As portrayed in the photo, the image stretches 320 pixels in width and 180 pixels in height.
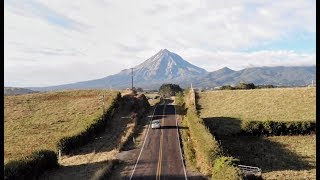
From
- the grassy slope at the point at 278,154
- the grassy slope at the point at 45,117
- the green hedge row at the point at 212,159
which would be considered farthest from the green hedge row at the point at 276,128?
the grassy slope at the point at 45,117

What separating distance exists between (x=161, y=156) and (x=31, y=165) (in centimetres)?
1935

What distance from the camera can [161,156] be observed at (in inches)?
2375

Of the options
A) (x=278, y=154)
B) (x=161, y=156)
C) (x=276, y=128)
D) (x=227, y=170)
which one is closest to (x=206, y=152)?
(x=227, y=170)

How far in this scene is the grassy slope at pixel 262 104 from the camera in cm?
9238

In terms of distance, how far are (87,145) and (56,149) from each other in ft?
25.3

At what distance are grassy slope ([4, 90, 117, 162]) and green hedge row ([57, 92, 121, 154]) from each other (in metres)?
1.46

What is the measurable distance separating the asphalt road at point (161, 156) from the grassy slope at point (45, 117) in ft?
46.6

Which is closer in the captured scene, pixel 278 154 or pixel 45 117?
pixel 278 154

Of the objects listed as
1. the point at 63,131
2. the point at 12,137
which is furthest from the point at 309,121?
the point at 12,137

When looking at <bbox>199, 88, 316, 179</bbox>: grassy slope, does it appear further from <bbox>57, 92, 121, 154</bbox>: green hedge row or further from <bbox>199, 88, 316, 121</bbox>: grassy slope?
<bbox>57, 92, 121, 154</bbox>: green hedge row

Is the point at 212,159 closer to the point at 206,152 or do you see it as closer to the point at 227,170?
the point at 206,152

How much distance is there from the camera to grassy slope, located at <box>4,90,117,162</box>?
72.5 metres

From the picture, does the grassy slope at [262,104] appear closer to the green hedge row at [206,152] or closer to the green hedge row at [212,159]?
the green hedge row at [212,159]
